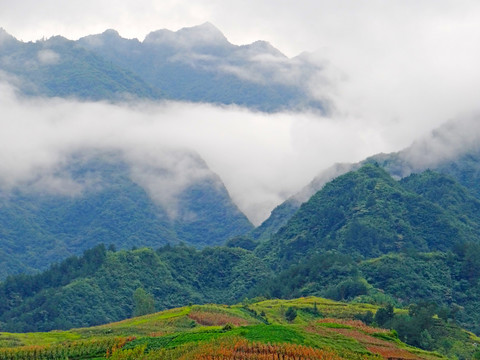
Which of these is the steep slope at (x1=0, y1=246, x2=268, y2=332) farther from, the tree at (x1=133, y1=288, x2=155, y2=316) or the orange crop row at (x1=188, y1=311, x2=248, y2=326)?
the orange crop row at (x1=188, y1=311, x2=248, y2=326)

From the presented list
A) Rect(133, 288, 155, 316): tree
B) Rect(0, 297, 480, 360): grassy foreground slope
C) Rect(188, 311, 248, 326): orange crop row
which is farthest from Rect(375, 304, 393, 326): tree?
Rect(133, 288, 155, 316): tree

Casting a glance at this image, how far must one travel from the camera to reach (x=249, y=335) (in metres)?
67.8

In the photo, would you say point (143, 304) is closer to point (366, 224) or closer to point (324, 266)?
point (324, 266)

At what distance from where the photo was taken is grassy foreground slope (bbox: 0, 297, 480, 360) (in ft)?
206

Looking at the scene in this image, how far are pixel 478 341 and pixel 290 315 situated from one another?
2305 cm

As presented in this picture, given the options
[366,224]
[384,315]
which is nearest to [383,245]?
[366,224]

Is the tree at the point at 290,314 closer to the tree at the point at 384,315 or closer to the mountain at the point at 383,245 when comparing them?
the tree at the point at 384,315

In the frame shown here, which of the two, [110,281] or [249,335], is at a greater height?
[110,281]

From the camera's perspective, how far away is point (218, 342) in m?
64.9

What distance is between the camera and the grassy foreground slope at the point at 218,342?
62.7m

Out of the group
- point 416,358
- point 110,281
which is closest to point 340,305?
point 416,358

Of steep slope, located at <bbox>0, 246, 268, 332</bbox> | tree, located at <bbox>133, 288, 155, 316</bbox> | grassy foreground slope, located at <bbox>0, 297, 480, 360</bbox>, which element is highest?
steep slope, located at <bbox>0, 246, 268, 332</bbox>

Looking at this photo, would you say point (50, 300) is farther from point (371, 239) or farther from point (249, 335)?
point (249, 335)

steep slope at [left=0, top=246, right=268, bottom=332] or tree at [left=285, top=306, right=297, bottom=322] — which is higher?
steep slope at [left=0, top=246, right=268, bottom=332]
